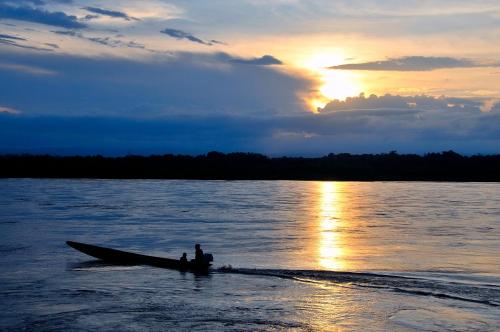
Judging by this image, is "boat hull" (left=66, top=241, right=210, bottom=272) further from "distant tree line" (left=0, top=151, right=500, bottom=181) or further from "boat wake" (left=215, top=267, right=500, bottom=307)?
"distant tree line" (left=0, top=151, right=500, bottom=181)

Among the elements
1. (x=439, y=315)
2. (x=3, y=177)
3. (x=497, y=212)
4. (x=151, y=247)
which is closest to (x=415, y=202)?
(x=497, y=212)

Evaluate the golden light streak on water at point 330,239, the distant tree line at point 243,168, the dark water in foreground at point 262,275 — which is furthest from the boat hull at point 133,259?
the distant tree line at point 243,168

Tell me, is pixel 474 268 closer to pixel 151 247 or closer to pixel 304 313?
pixel 304 313

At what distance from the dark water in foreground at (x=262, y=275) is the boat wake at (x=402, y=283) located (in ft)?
0.19

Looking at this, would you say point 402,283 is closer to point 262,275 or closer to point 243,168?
A: point 262,275

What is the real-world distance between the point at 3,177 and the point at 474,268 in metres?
115

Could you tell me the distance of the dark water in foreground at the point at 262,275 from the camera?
18.1 meters

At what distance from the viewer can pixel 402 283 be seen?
2266 centimetres

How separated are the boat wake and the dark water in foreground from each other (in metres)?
0.06

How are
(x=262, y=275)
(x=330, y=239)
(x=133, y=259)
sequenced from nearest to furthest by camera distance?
1. (x=262, y=275)
2. (x=133, y=259)
3. (x=330, y=239)

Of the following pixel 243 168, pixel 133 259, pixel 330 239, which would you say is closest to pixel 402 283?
pixel 133 259

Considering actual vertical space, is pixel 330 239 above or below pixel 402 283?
above

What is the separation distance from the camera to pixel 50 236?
3716 centimetres

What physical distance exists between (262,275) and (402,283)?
4.97 m
